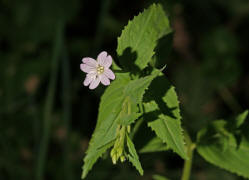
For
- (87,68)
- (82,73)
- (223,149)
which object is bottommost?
(223,149)

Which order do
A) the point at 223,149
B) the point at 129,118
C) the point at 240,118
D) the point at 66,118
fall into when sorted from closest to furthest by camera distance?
the point at 129,118, the point at 240,118, the point at 223,149, the point at 66,118

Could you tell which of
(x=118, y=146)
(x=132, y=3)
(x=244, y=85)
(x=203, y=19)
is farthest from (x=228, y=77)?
(x=118, y=146)

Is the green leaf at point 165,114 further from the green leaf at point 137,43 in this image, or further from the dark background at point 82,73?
the dark background at point 82,73

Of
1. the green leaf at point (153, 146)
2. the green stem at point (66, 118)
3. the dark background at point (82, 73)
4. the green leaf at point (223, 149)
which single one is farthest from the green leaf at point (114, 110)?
the dark background at point (82, 73)

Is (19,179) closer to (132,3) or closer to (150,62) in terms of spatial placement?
(150,62)

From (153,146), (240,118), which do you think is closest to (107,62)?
(153,146)

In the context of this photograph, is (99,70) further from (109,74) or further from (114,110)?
(114,110)

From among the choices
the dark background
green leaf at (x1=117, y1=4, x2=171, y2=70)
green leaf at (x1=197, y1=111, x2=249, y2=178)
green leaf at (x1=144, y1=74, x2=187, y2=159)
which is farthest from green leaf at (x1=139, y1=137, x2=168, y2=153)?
the dark background
